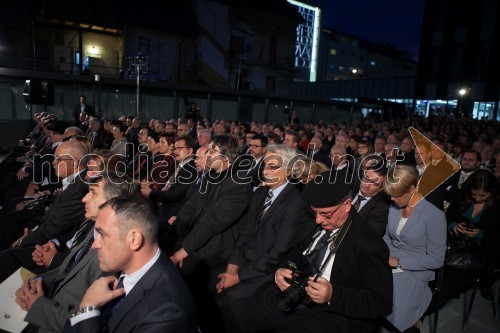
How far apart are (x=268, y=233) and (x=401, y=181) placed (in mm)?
1412

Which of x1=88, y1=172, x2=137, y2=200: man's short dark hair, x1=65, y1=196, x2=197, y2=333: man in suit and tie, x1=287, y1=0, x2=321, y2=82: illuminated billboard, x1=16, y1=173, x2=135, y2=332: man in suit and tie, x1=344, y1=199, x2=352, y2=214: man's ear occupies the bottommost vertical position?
x1=16, y1=173, x2=135, y2=332: man in suit and tie

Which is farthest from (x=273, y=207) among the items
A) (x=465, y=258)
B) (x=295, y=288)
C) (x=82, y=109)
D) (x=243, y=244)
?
(x=82, y=109)

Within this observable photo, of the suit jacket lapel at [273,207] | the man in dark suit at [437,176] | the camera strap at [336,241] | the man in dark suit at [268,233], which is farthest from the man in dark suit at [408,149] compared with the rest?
the camera strap at [336,241]

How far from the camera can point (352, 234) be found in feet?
8.26

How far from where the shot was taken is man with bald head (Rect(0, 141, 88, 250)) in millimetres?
3744

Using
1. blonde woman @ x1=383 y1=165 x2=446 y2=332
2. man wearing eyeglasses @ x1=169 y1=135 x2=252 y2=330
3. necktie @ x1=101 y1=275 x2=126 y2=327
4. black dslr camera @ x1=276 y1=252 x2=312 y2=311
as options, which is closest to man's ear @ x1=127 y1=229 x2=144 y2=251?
necktie @ x1=101 y1=275 x2=126 y2=327

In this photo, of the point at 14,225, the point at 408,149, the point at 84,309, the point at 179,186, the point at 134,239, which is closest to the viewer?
the point at 84,309

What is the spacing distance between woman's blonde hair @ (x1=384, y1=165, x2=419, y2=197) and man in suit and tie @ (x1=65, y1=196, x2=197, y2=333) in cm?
226

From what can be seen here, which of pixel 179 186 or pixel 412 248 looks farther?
pixel 179 186

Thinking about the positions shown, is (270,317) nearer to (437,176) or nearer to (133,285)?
(133,285)

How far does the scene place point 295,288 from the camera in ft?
7.61

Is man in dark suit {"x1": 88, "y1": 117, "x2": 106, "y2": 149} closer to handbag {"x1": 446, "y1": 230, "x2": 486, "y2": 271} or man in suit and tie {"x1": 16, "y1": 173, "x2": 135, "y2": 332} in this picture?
man in suit and tie {"x1": 16, "y1": 173, "x2": 135, "y2": 332}

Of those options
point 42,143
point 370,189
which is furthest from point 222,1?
point 370,189

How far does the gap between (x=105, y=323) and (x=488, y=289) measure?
177 inches
